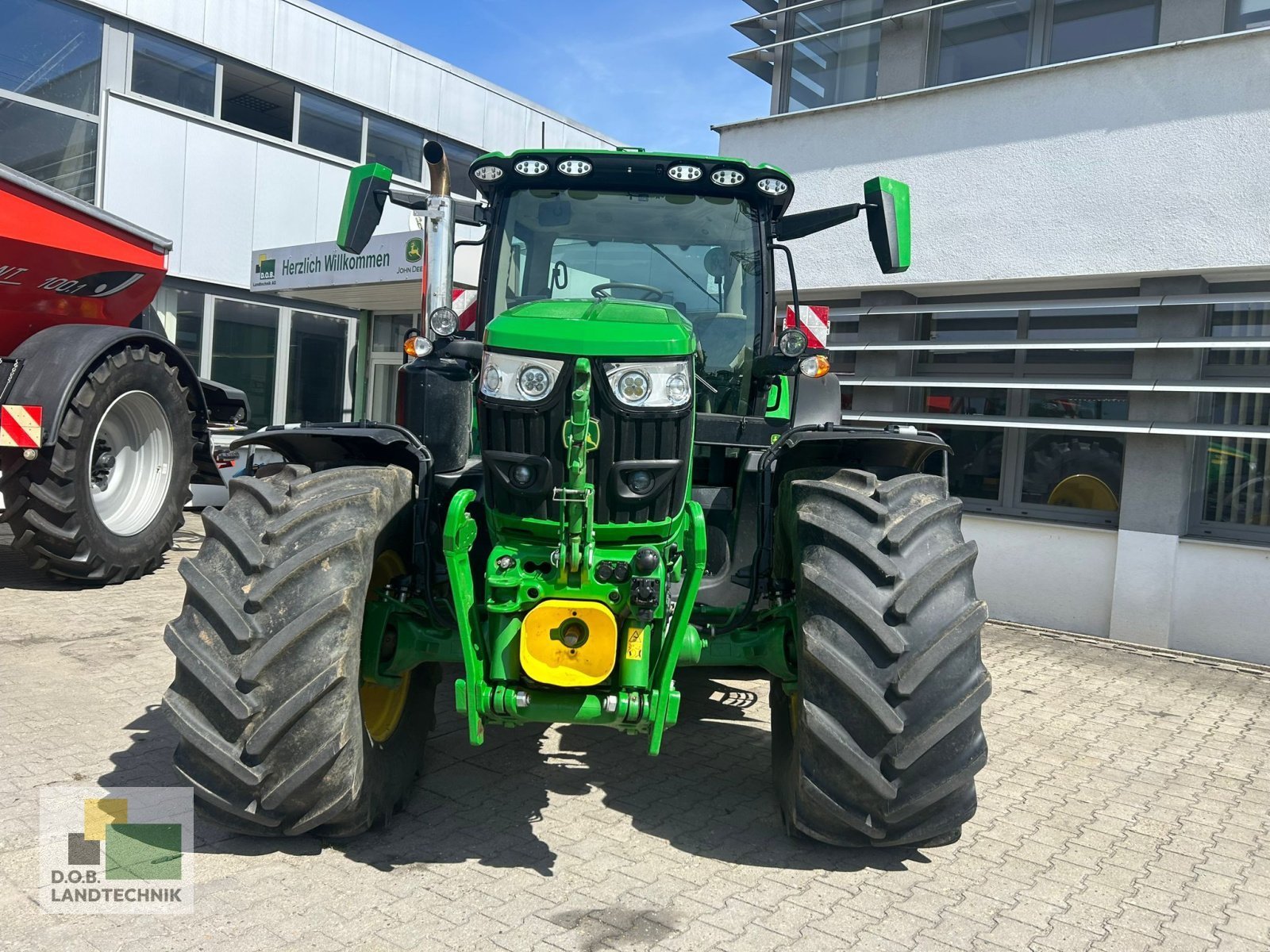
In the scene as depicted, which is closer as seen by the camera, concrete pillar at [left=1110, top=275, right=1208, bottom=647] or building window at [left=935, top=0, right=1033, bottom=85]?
concrete pillar at [left=1110, top=275, right=1208, bottom=647]

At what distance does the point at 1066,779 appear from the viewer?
14.3 feet

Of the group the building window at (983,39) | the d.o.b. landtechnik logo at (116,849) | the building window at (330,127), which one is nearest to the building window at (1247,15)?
the building window at (983,39)

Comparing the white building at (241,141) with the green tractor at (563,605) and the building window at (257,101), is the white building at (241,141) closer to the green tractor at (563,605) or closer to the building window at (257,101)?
the building window at (257,101)

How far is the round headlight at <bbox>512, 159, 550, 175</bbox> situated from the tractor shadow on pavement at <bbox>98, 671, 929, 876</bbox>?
7.52 ft

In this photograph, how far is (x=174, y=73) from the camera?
42.8 feet

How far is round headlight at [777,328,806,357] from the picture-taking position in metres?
4.11

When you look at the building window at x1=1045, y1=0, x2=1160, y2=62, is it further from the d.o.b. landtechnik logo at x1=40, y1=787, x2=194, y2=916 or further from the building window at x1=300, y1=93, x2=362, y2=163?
the building window at x1=300, y1=93, x2=362, y2=163

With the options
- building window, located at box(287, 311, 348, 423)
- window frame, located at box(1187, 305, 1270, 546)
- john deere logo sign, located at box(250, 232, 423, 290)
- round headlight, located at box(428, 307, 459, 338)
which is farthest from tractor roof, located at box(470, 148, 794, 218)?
building window, located at box(287, 311, 348, 423)

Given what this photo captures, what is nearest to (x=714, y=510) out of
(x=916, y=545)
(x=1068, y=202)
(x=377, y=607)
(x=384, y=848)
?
(x=916, y=545)

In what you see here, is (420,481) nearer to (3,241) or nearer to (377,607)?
(377,607)

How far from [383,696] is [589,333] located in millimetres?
1533

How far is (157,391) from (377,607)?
192 inches

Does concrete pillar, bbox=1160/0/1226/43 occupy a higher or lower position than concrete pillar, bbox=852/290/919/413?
higher

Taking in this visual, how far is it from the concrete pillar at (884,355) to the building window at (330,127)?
9.58m
